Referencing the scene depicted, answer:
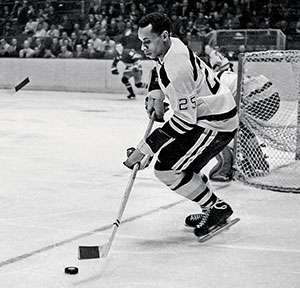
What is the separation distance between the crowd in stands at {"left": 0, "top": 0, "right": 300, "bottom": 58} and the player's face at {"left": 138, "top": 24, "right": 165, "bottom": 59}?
11503mm

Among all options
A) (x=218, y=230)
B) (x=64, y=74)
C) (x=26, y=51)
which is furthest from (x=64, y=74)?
(x=218, y=230)

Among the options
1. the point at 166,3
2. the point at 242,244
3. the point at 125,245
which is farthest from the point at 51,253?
the point at 166,3

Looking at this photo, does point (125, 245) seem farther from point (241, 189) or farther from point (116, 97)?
point (116, 97)

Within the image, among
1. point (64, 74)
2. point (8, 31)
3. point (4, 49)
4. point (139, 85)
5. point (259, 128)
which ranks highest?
point (259, 128)

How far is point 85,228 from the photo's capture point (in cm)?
380

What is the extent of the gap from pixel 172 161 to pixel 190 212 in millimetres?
846

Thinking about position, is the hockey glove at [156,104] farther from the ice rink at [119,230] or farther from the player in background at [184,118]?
the ice rink at [119,230]

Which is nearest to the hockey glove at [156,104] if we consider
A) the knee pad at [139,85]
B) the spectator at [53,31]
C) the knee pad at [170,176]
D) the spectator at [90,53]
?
the knee pad at [170,176]

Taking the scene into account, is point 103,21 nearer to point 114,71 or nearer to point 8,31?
point 8,31

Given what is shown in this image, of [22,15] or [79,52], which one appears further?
[22,15]

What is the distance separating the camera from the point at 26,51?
1680 centimetres

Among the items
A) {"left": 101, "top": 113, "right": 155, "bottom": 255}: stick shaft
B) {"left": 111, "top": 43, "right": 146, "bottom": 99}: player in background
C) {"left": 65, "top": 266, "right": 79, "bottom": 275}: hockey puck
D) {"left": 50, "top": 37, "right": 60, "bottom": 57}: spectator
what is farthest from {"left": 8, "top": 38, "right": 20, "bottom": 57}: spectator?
{"left": 65, "top": 266, "right": 79, "bottom": 275}: hockey puck

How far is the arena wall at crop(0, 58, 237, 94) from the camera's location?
15.5m

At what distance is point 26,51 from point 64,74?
4.52ft
